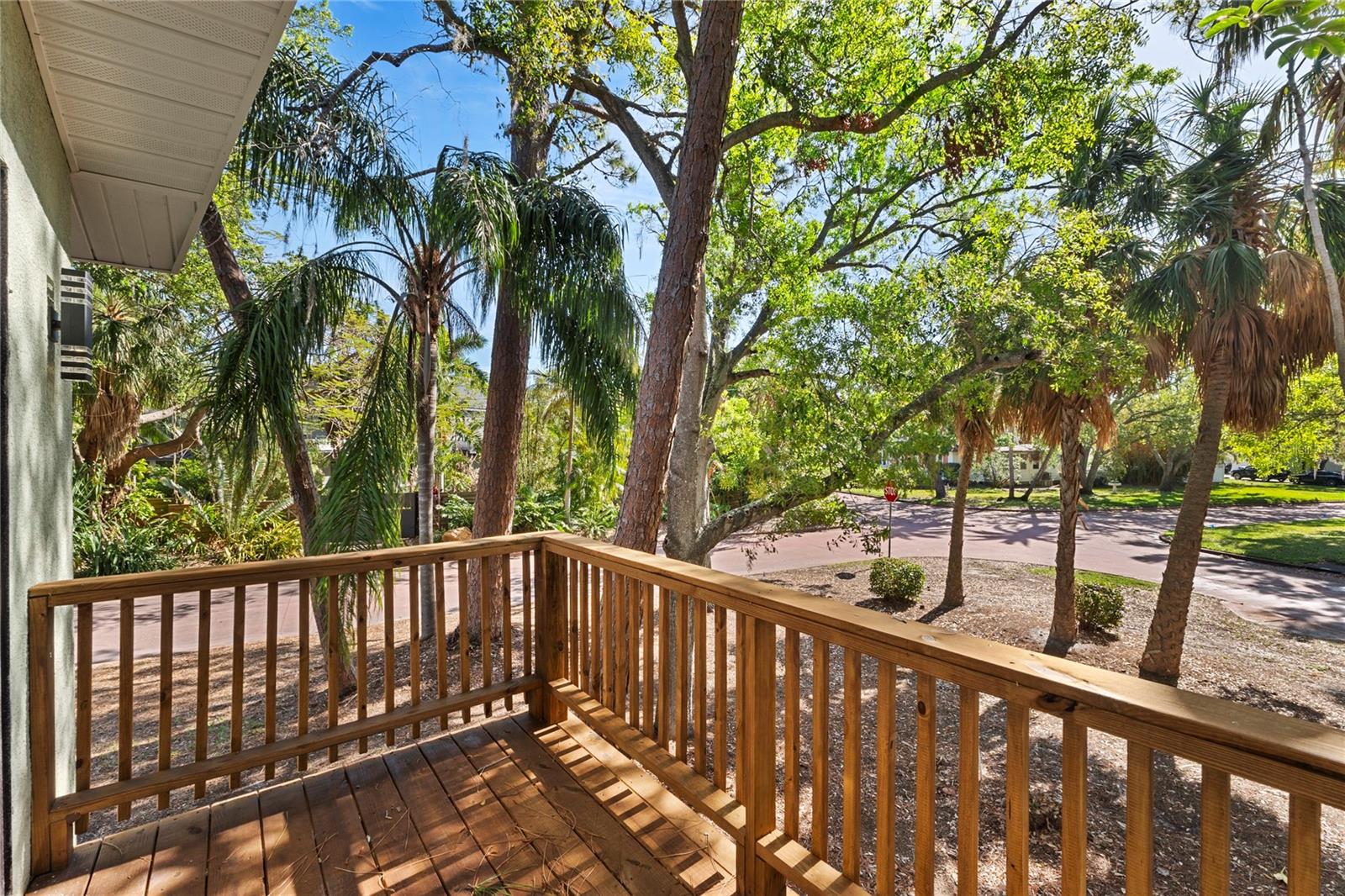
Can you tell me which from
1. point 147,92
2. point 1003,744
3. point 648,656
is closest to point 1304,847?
point 648,656

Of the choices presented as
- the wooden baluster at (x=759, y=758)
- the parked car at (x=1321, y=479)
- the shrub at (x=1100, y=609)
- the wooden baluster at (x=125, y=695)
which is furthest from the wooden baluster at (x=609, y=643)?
the parked car at (x=1321, y=479)

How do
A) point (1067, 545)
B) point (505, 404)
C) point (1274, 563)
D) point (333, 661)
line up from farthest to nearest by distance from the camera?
point (1274, 563) → point (1067, 545) → point (505, 404) → point (333, 661)

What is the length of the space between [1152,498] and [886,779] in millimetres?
32032

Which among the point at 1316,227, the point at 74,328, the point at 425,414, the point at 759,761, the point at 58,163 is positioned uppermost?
the point at 1316,227

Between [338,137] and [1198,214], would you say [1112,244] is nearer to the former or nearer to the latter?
[1198,214]

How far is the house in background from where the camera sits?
5.32 feet

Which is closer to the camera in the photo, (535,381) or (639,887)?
(639,887)

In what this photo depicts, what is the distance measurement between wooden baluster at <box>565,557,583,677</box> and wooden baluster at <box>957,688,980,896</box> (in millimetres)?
1796

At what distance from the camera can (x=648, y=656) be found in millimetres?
2342

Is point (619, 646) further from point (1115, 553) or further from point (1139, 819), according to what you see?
point (1115, 553)

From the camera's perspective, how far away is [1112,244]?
24.3 ft

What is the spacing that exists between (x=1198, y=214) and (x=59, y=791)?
418 inches

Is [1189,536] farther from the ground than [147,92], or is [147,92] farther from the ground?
[147,92]

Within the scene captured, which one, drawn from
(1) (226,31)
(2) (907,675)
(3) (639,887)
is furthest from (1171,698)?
(2) (907,675)
